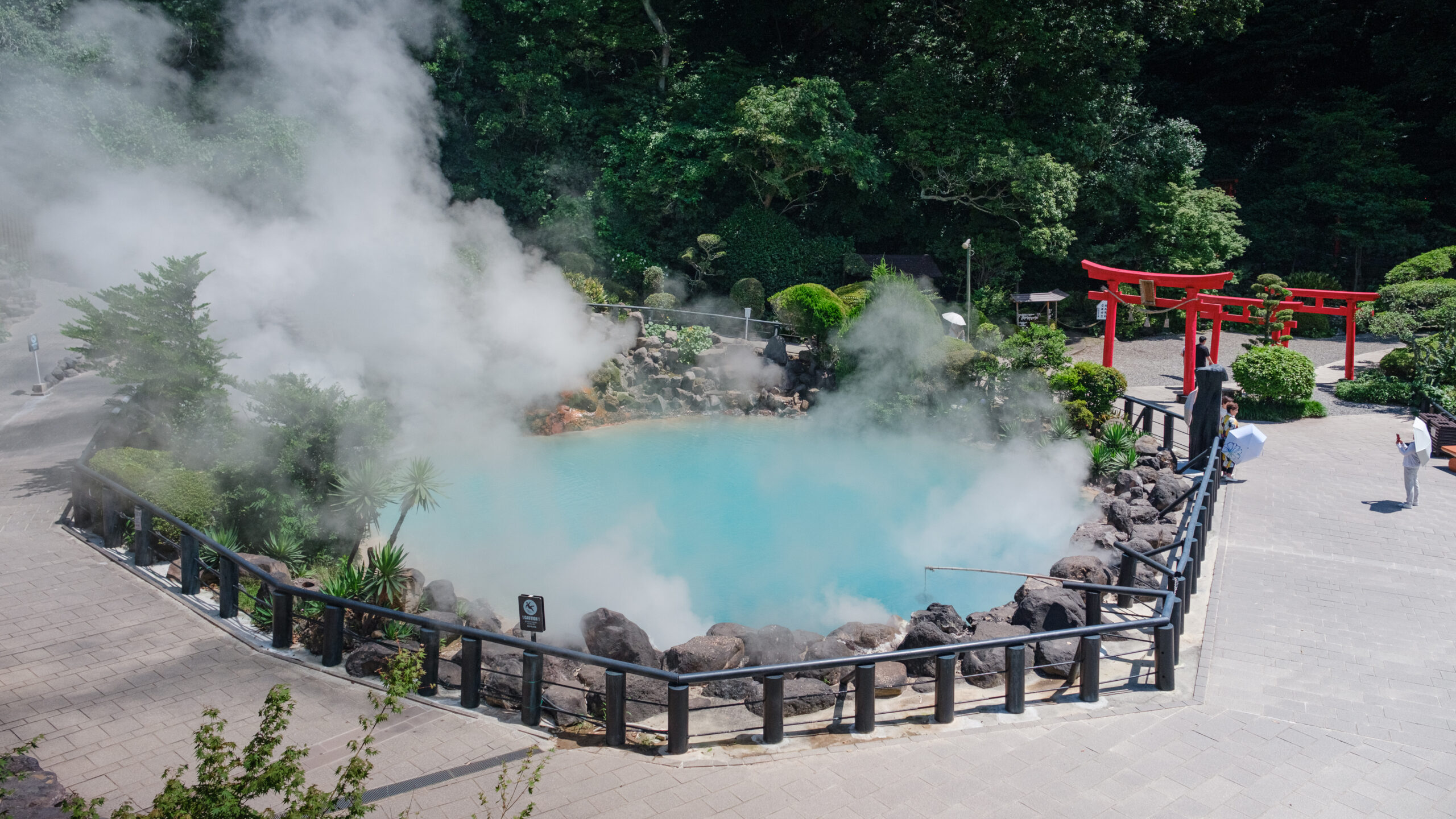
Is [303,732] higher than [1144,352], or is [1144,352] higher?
[1144,352]

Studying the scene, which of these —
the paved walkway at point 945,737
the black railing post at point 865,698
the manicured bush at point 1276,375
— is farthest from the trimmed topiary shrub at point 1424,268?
the black railing post at point 865,698

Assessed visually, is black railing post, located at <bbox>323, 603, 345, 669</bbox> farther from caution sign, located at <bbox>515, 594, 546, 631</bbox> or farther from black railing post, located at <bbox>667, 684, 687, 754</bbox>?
black railing post, located at <bbox>667, 684, 687, 754</bbox>

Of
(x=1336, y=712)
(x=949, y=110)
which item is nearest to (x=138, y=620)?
(x=1336, y=712)

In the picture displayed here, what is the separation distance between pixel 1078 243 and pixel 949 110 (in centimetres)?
575

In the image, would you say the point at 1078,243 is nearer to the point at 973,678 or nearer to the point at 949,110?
the point at 949,110

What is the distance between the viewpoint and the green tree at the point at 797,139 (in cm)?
2445

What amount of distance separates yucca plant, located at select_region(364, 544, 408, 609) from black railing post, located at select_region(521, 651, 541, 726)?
3675 millimetres

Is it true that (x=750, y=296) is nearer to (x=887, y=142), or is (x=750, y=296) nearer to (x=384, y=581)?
(x=887, y=142)

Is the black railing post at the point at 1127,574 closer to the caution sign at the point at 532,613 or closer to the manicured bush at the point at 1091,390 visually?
the caution sign at the point at 532,613

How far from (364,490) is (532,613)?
4.69 m

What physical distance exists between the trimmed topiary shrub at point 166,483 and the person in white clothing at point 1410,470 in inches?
575

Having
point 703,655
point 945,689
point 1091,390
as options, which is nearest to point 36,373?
point 703,655

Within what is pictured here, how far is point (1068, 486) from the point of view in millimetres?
15539

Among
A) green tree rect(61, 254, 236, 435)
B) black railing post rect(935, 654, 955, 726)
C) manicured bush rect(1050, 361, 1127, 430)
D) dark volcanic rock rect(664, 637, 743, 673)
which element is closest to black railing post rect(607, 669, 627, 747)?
dark volcanic rock rect(664, 637, 743, 673)
